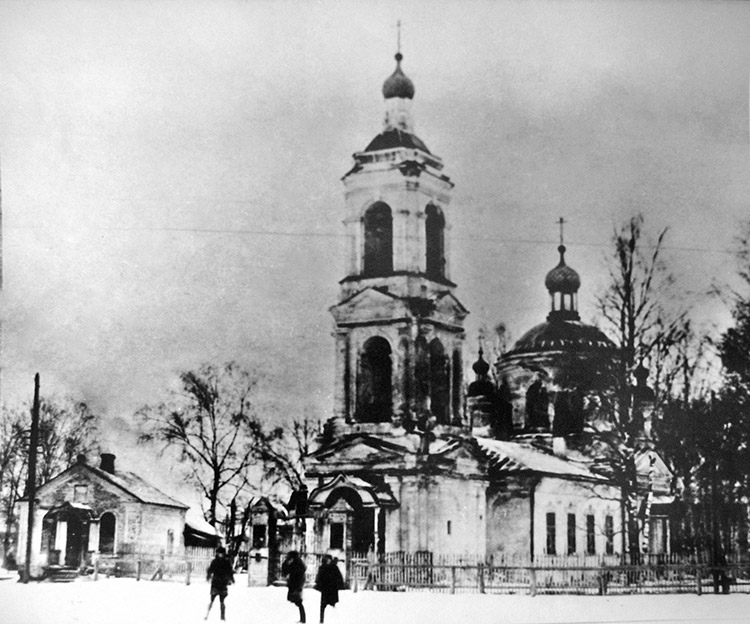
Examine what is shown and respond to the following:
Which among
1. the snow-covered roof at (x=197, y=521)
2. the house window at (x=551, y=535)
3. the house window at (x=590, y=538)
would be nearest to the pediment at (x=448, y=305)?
the house window at (x=551, y=535)

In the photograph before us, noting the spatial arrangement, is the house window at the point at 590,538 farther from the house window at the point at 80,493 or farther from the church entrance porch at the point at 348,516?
the house window at the point at 80,493

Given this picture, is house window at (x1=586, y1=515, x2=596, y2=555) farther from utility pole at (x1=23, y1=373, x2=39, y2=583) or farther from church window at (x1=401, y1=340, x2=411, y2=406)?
utility pole at (x1=23, y1=373, x2=39, y2=583)

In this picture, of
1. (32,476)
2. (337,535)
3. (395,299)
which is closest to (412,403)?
(395,299)

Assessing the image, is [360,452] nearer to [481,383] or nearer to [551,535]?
[481,383]

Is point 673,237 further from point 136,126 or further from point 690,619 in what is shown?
point 136,126

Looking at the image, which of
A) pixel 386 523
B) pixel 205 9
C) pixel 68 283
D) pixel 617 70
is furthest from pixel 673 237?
pixel 68 283
